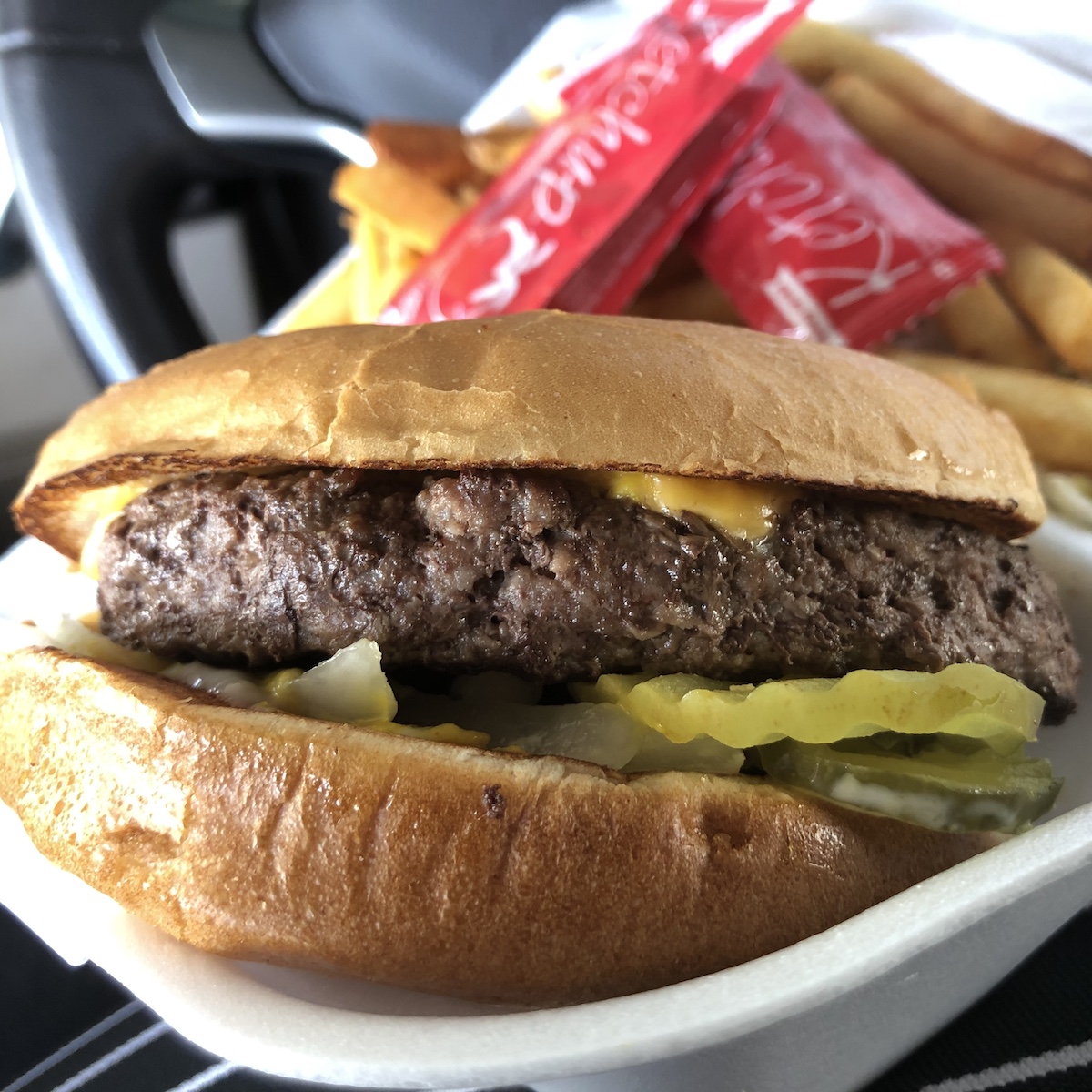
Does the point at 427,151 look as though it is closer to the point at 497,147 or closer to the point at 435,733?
the point at 497,147

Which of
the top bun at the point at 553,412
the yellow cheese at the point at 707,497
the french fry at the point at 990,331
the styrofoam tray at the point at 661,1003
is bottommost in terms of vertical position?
the styrofoam tray at the point at 661,1003

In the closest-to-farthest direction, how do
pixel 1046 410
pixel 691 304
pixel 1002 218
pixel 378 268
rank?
pixel 1046 410, pixel 1002 218, pixel 691 304, pixel 378 268

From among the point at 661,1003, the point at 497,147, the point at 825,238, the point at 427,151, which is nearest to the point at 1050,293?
the point at 825,238

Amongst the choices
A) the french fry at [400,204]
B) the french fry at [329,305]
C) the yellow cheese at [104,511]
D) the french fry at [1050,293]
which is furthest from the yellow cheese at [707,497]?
the french fry at [329,305]

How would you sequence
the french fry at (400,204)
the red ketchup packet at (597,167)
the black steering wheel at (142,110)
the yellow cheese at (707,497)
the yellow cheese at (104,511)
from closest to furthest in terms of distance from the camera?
1. the yellow cheese at (707,497)
2. the yellow cheese at (104,511)
3. the red ketchup packet at (597,167)
4. the french fry at (400,204)
5. the black steering wheel at (142,110)

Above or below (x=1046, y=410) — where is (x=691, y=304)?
above

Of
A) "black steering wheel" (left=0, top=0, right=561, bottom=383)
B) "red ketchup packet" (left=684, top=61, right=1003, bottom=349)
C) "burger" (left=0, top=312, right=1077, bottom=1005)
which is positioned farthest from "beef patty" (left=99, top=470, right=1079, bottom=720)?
"black steering wheel" (left=0, top=0, right=561, bottom=383)

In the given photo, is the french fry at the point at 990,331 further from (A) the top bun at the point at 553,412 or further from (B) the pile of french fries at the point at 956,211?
(A) the top bun at the point at 553,412
